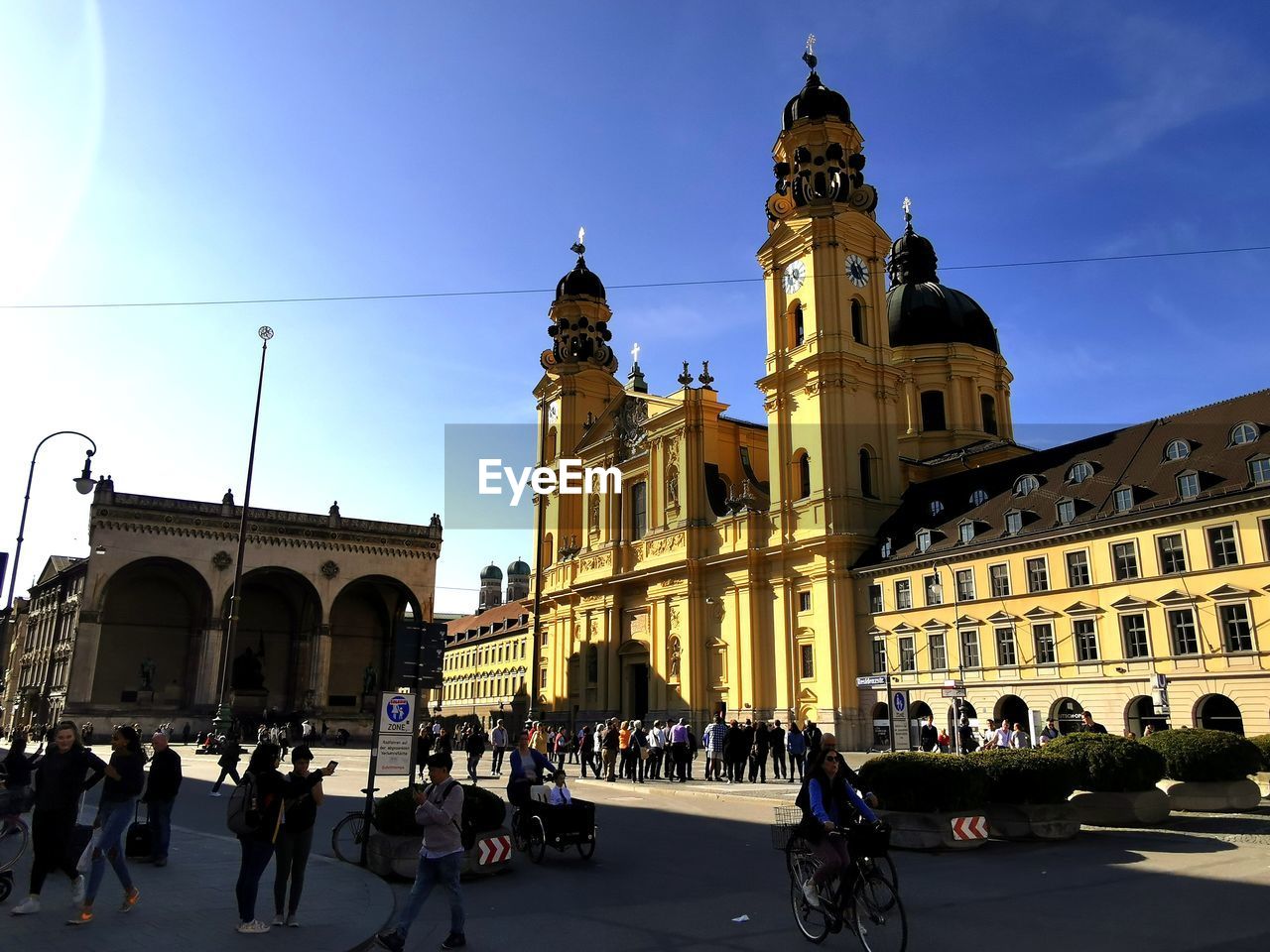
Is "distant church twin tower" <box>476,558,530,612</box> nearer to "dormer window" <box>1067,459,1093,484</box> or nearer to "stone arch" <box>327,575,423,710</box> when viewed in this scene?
"stone arch" <box>327,575,423,710</box>

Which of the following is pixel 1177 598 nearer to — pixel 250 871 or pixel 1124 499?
pixel 1124 499

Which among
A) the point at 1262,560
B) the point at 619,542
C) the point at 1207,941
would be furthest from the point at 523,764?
the point at 619,542

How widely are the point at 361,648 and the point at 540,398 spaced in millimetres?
22628

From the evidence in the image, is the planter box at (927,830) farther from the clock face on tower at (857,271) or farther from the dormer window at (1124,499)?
the clock face on tower at (857,271)

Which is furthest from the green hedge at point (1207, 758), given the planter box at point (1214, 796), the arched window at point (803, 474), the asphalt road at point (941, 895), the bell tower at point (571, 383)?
the bell tower at point (571, 383)

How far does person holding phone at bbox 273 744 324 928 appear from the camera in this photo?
927cm

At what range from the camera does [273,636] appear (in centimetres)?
6931

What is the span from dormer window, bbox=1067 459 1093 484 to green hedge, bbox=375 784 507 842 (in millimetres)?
33525

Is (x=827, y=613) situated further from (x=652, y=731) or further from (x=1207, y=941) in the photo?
(x=1207, y=941)

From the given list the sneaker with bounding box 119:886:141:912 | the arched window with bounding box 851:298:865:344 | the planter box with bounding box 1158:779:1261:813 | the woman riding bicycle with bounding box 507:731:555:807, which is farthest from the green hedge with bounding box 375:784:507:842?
the arched window with bounding box 851:298:865:344

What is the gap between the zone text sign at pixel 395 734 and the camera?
528 inches

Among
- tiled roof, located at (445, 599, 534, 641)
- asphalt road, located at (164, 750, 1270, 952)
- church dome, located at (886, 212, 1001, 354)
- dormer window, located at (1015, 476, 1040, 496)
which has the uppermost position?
church dome, located at (886, 212, 1001, 354)

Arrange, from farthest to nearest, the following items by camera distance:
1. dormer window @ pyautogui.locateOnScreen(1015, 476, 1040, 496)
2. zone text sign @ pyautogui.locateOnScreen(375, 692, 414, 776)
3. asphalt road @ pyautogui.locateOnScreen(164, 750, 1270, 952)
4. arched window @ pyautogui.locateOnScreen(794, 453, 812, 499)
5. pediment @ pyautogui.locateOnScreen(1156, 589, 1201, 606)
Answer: arched window @ pyautogui.locateOnScreen(794, 453, 812, 499), dormer window @ pyautogui.locateOnScreen(1015, 476, 1040, 496), pediment @ pyautogui.locateOnScreen(1156, 589, 1201, 606), zone text sign @ pyautogui.locateOnScreen(375, 692, 414, 776), asphalt road @ pyautogui.locateOnScreen(164, 750, 1270, 952)

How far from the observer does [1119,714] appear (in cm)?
3438
